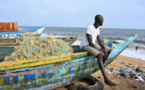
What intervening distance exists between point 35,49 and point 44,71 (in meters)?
0.66

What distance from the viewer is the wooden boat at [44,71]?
2.63 m

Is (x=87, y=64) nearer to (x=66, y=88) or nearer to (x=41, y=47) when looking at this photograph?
(x=66, y=88)

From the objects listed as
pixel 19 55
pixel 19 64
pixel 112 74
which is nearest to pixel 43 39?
pixel 19 55

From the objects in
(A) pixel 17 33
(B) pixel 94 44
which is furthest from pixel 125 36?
(B) pixel 94 44

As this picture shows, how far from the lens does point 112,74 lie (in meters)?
5.39

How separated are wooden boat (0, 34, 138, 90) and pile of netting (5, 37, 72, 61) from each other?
10.9 inches

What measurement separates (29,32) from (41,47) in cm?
879

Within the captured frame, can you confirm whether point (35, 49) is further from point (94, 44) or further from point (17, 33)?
point (17, 33)

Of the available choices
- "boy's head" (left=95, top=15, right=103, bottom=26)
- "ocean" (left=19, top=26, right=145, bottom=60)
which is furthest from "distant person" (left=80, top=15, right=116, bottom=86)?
"ocean" (left=19, top=26, right=145, bottom=60)

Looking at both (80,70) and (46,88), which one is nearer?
(46,88)

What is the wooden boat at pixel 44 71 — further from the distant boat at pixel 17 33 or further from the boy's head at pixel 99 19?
the distant boat at pixel 17 33

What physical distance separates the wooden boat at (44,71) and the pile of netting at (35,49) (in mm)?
276

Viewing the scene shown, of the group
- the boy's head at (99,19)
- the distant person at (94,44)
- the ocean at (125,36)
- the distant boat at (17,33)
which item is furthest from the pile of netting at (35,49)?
the ocean at (125,36)

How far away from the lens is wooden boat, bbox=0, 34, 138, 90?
2.63m
